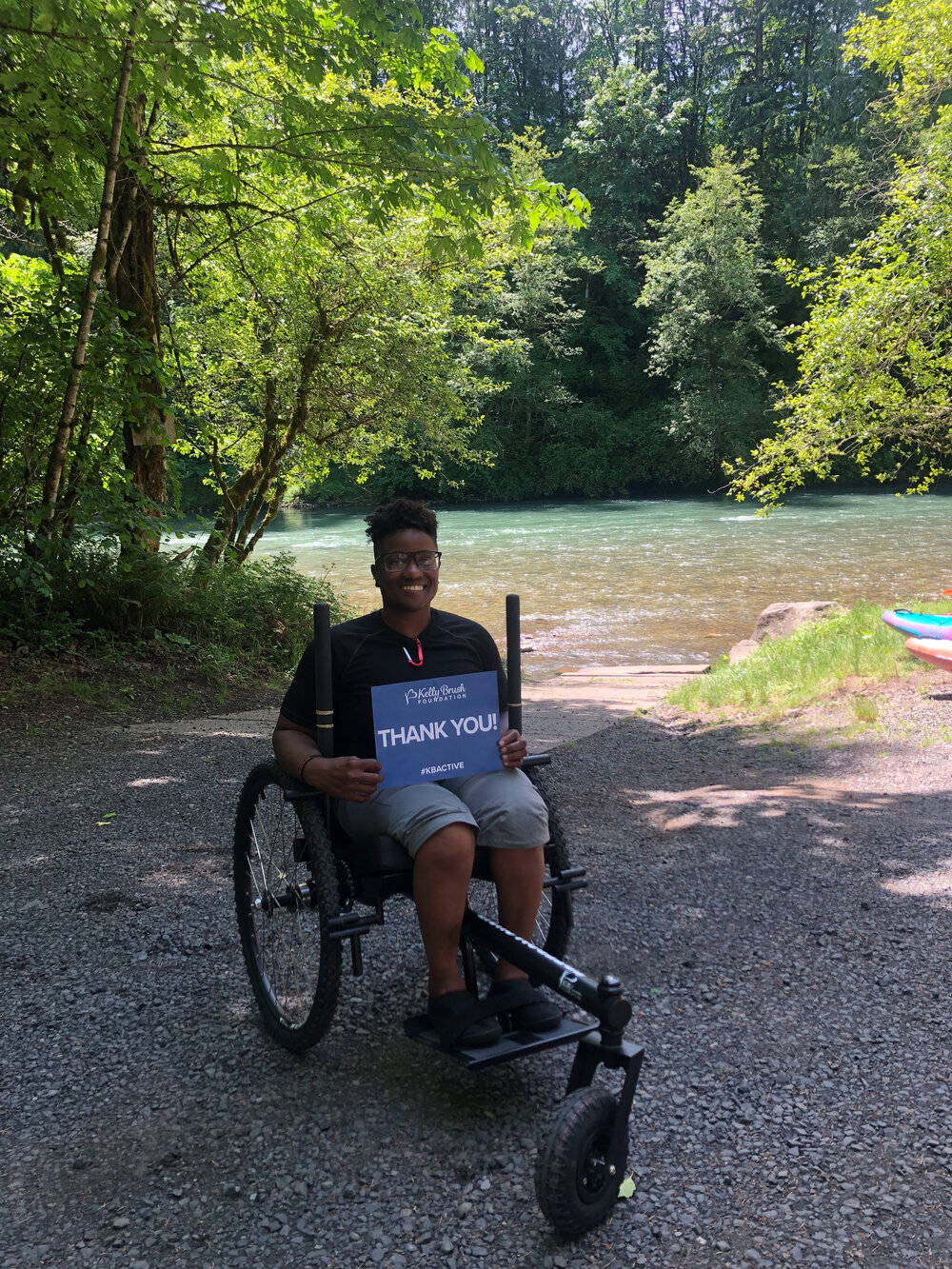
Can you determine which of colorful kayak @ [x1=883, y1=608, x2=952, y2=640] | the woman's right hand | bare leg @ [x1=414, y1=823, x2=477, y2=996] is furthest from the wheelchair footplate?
colorful kayak @ [x1=883, y1=608, x2=952, y2=640]

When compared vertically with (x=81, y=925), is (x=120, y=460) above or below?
above

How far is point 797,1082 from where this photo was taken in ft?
8.12

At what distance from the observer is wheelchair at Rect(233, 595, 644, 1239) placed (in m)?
1.99

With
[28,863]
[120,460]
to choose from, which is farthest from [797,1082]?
[120,460]

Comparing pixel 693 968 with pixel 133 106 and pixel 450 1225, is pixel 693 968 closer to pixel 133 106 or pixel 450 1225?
pixel 450 1225

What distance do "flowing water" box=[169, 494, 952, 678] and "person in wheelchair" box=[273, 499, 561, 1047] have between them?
9071 mm

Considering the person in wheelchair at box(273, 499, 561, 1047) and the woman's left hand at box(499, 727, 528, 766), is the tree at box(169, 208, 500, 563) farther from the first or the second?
the woman's left hand at box(499, 727, 528, 766)

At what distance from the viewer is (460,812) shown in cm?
245

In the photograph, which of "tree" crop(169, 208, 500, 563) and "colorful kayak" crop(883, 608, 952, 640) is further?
"tree" crop(169, 208, 500, 563)

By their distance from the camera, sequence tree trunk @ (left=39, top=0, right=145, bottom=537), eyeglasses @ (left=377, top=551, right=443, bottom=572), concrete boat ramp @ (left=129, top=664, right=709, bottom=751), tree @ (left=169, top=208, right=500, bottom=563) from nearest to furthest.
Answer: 1. eyeglasses @ (left=377, top=551, right=443, bottom=572)
2. tree trunk @ (left=39, top=0, right=145, bottom=537)
3. concrete boat ramp @ (left=129, top=664, right=709, bottom=751)
4. tree @ (left=169, top=208, right=500, bottom=563)

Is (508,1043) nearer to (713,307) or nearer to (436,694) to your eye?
(436,694)

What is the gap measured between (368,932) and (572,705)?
246 inches

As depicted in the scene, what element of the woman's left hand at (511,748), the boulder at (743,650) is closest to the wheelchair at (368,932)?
the woman's left hand at (511,748)

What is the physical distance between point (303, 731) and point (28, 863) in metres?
2.08
